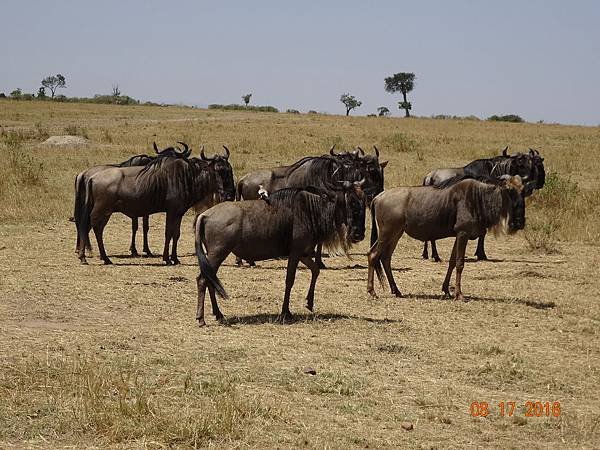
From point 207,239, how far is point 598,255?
8205 mm

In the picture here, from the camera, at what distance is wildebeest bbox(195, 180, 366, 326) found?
895 cm

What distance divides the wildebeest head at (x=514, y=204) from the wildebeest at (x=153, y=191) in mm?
4905

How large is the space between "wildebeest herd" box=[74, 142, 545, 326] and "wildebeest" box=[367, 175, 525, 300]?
1 centimetres

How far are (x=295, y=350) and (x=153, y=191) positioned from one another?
19.9 ft

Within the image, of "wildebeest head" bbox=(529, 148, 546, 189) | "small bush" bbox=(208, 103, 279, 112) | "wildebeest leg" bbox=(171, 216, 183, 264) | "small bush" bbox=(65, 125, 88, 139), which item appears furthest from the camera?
"small bush" bbox=(208, 103, 279, 112)

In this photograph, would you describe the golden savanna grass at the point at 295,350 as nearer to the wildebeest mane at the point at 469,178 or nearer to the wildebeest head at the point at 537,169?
the wildebeest head at the point at 537,169

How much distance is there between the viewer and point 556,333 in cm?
893

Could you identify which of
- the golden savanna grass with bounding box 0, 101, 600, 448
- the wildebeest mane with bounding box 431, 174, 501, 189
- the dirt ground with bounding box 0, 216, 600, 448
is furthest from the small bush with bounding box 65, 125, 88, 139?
the wildebeest mane with bounding box 431, 174, 501, 189

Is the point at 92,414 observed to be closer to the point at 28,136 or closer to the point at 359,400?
the point at 359,400

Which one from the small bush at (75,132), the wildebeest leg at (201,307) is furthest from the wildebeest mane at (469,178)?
the small bush at (75,132)

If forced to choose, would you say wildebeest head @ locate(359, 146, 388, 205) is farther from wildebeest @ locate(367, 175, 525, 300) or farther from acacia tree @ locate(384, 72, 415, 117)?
acacia tree @ locate(384, 72, 415, 117)

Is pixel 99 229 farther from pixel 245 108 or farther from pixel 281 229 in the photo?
pixel 245 108
